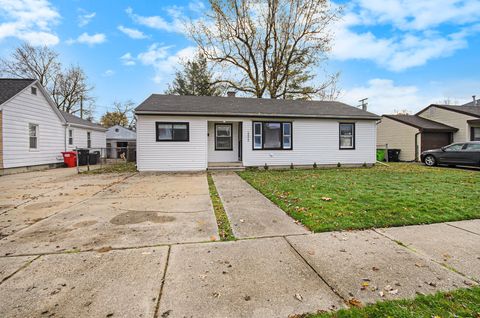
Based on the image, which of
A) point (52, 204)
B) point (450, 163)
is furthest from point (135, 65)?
point (450, 163)

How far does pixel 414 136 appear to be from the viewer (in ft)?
56.8

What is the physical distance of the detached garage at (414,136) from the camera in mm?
17188

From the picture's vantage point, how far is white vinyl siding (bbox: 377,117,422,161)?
1753 cm

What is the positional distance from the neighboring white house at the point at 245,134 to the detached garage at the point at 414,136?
6.68m

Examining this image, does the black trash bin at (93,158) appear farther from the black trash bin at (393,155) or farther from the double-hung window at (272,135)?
the black trash bin at (393,155)

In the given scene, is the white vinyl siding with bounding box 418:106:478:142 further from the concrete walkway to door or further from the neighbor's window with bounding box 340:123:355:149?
the concrete walkway to door

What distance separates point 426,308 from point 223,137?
11.7 metres

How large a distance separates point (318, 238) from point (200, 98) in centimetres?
1241

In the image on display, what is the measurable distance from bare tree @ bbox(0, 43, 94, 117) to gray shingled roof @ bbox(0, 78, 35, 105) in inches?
772

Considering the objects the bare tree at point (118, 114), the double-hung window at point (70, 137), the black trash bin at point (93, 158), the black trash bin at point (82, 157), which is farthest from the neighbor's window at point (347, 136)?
the bare tree at point (118, 114)

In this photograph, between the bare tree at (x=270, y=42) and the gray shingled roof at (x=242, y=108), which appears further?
the bare tree at (x=270, y=42)

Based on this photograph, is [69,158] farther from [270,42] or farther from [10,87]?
[270,42]

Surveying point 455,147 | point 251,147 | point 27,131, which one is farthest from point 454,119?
point 27,131

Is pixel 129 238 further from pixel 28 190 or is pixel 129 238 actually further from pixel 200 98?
pixel 200 98
